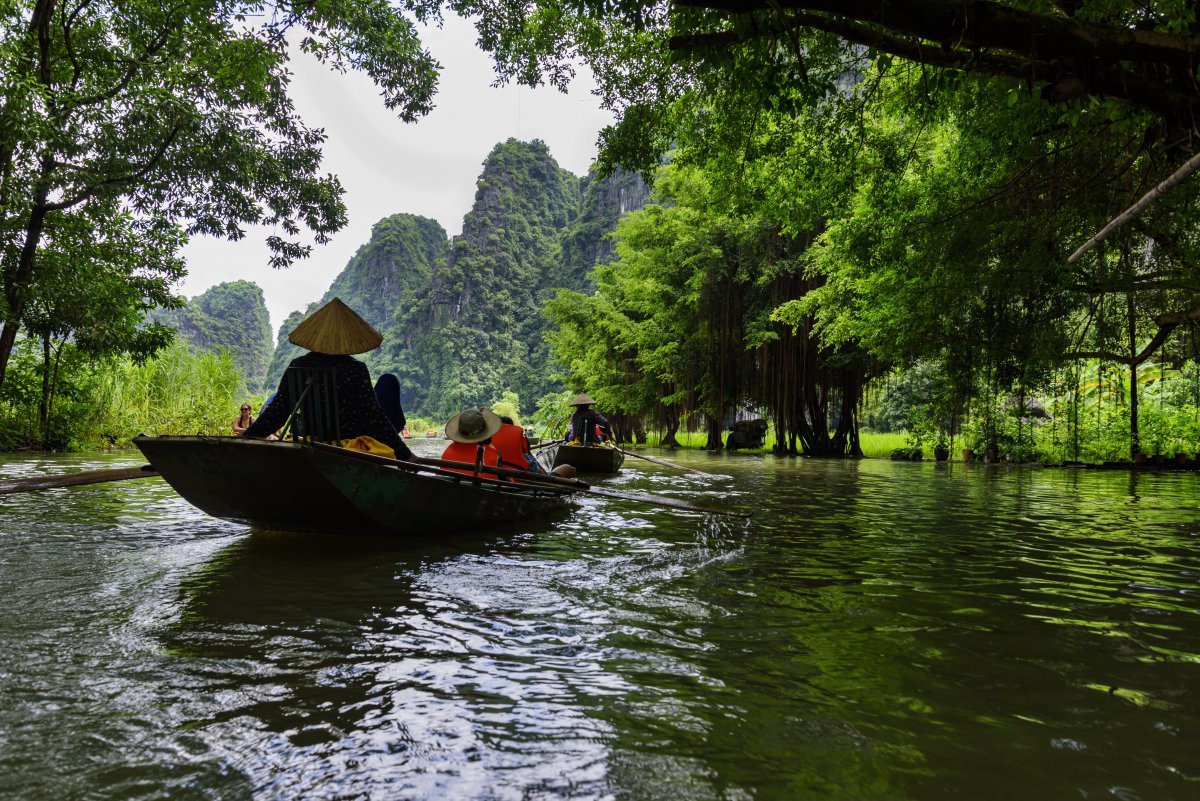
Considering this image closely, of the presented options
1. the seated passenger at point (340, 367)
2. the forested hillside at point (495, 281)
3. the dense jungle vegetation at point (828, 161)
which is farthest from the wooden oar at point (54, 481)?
the forested hillside at point (495, 281)

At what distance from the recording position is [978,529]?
6.57m

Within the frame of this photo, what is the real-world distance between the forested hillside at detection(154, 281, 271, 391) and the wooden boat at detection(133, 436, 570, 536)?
71045 mm

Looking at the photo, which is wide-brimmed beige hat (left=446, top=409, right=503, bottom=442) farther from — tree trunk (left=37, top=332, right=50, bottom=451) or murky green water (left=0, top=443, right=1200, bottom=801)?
tree trunk (left=37, top=332, right=50, bottom=451)

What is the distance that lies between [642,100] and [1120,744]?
8872mm

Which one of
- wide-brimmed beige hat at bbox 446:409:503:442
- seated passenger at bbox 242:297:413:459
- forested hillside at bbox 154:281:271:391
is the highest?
forested hillside at bbox 154:281:271:391

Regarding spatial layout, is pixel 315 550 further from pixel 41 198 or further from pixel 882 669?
pixel 41 198

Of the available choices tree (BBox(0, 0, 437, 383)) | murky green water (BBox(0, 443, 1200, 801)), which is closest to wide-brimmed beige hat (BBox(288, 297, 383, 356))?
murky green water (BBox(0, 443, 1200, 801))

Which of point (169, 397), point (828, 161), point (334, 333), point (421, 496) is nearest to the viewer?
point (421, 496)

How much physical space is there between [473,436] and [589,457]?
630 cm

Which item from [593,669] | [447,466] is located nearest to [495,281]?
[447,466]

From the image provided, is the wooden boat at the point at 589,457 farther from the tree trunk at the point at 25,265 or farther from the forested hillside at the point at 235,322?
the forested hillside at the point at 235,322

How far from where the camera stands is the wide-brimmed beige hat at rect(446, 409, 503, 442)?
635 cm

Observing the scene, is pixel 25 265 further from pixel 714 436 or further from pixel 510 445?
pixel 714 436

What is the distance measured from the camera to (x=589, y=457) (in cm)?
1254
